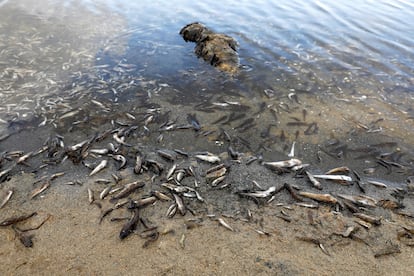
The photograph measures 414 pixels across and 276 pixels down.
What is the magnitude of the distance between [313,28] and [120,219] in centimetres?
1349

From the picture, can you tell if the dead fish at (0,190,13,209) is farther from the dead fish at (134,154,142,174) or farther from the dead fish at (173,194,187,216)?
the dead fish at (173,194,187,216)

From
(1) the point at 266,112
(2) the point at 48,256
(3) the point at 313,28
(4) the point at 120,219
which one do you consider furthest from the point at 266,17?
(2) the point at 48,256

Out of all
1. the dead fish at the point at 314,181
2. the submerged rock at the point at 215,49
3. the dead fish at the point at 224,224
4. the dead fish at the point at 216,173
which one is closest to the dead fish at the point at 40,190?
the dead fish at the point at 216,173

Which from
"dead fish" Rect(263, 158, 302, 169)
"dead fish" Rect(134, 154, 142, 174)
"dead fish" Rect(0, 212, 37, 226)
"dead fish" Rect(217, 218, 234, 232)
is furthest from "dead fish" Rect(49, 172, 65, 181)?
"dead fish" Rect(263, 158, 302, 169)

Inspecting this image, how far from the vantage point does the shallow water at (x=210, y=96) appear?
6.74 m

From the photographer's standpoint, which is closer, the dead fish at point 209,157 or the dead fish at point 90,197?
the dead fish at point 90,197

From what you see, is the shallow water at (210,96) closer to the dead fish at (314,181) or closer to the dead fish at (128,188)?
the dead fish at (314,181)

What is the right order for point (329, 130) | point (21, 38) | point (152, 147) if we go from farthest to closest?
point (21, 38) < point (329, 130) < point (152, 147)

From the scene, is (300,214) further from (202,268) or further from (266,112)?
(266,112)

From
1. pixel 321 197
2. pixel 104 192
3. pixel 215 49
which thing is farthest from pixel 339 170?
pixel 215 49

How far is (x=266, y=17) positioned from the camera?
16266 mm

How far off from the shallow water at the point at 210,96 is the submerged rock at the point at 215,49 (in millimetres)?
345

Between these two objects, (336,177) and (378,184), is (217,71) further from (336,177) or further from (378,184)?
(378,184)

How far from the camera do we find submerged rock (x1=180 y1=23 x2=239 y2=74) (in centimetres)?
1110
